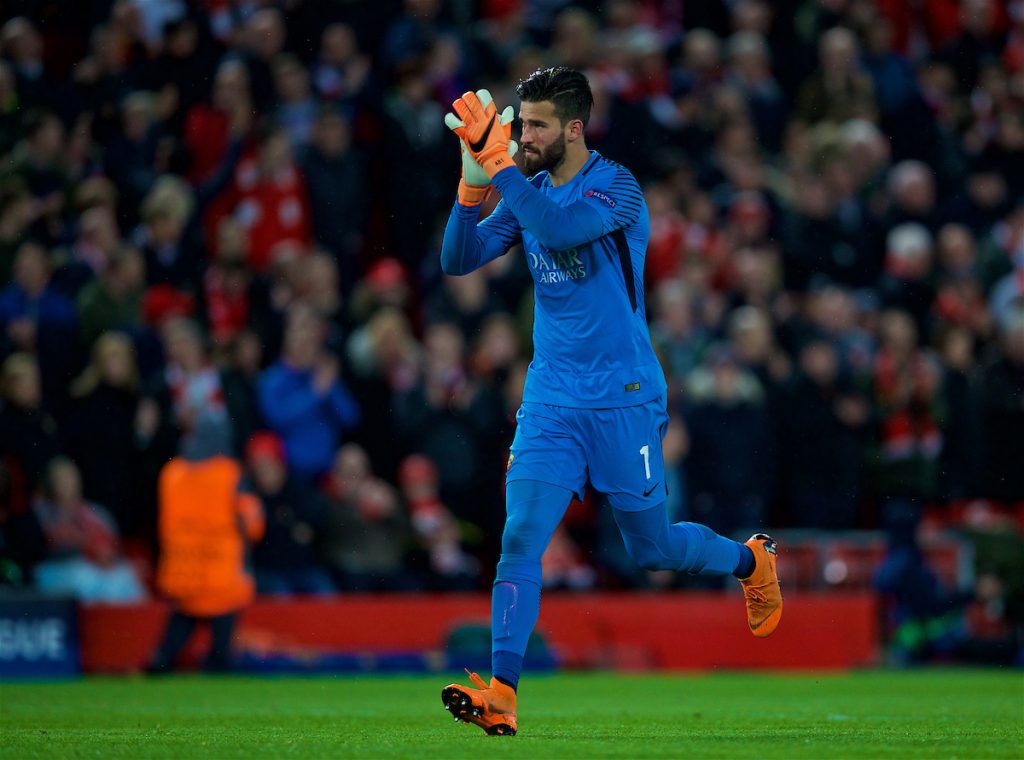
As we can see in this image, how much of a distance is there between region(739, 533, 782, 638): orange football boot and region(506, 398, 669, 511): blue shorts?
96cm

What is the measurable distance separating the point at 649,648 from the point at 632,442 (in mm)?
7605

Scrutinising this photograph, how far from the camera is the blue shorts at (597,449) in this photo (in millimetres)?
7344

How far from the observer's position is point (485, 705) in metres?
6.92

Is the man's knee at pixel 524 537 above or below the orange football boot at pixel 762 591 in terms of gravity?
above

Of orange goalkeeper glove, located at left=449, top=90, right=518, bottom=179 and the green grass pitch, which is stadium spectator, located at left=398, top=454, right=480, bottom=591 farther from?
orange goalkeeper glove, located at left=449, top=90, right=518, bottom=179

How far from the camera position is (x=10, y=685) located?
12383 millimetres

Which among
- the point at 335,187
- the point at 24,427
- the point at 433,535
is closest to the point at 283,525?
the point at 433,535

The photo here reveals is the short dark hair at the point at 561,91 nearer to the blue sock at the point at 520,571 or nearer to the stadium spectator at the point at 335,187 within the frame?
the blue sock at the point at 520,571

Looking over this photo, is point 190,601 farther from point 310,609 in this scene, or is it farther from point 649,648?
point 649,648

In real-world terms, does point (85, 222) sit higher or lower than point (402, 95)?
lower

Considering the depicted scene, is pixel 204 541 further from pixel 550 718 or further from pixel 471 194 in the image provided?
pixel 471 194

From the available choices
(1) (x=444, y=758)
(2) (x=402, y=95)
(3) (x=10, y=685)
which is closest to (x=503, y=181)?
(1) (x=444, y=758)

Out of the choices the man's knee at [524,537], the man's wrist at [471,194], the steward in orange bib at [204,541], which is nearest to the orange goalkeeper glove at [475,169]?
the man's wrist at [471,194]

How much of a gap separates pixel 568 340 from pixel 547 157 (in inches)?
31.0
